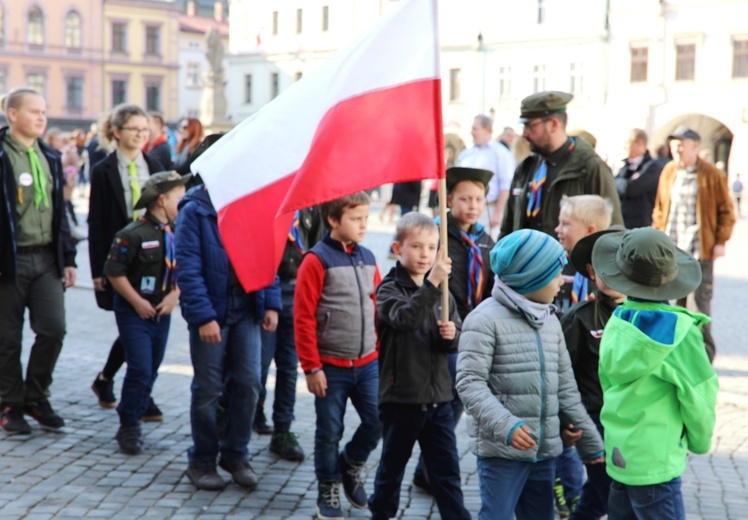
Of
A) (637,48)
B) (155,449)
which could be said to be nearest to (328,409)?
(155,449)

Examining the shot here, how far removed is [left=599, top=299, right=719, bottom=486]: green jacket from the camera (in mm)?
3520

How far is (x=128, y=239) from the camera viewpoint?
614 cm

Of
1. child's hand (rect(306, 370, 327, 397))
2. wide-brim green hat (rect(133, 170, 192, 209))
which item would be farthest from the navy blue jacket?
wide-brim green hat (rect(133, 170, 192, 209))

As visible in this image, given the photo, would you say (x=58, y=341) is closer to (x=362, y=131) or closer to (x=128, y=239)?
(x=128, y=239)

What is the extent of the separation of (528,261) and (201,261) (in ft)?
6.80

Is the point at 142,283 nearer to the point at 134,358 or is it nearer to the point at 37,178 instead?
the point at 134,358

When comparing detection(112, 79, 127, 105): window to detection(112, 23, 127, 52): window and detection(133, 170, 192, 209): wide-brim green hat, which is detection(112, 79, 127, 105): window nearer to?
detection(112, 23, 127, 52): window

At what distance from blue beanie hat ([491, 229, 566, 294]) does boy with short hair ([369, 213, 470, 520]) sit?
0.68 metres

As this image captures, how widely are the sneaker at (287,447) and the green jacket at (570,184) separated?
1.81 meters

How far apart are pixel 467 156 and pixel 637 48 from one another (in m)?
36.2

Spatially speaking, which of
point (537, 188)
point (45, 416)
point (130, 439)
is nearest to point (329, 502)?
point (130, 439)

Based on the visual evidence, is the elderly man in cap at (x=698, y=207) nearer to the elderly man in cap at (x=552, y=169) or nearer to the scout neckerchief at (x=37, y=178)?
the elderly man in cap at (x=552, y=169)

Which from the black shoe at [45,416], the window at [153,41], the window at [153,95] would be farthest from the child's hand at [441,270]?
the window at [153,41]

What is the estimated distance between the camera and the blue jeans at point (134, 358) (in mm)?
6117
